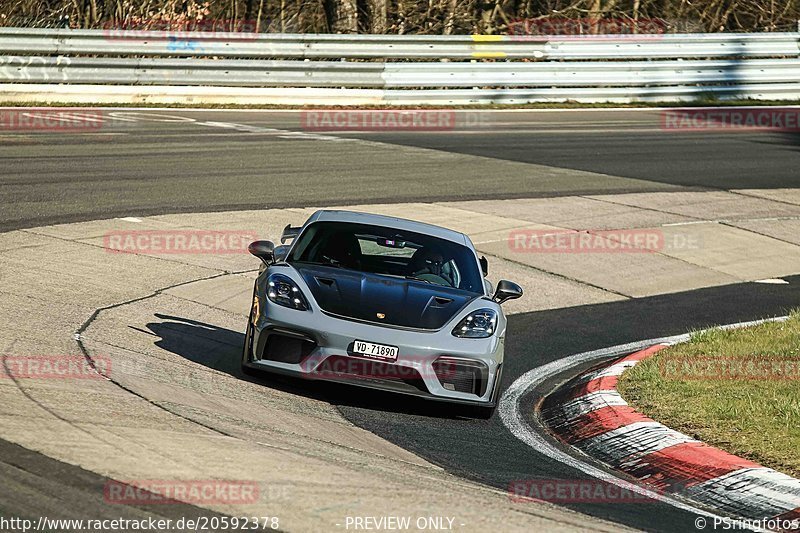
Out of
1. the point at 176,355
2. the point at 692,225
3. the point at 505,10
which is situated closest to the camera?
the point at 176,355

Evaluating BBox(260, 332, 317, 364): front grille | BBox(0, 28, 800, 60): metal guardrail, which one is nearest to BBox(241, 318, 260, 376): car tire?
BBox(260, 332, 317, 364): front grille

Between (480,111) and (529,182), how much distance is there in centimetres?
790

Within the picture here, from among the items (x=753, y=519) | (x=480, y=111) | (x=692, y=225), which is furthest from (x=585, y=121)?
(x=753, y=519)

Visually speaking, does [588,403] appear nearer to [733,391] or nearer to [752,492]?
[733,391]

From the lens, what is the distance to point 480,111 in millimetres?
25969

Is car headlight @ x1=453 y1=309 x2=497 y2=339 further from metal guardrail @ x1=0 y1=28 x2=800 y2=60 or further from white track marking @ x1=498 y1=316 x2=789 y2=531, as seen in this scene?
metal guardrail @ x1=0 y1=28 x2=800 y2=60

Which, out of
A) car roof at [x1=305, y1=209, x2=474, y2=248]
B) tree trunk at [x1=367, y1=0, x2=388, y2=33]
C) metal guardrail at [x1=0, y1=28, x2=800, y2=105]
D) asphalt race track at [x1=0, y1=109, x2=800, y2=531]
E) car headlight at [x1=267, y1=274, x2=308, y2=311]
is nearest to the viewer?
asphalt race track at [x1=0, y1=109, x2=800, y2=531]

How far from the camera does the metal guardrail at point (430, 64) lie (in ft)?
77.9

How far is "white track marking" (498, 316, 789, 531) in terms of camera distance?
6.79 metres

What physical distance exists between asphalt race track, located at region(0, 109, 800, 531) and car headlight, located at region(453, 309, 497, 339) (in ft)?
1.94

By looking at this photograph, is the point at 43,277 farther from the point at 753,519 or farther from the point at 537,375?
the point at 753,519

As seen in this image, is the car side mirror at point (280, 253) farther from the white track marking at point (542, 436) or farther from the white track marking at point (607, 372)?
the white track marking at point (607, 372)

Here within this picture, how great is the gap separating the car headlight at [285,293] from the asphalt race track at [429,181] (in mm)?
649

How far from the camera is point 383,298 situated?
8.22m
